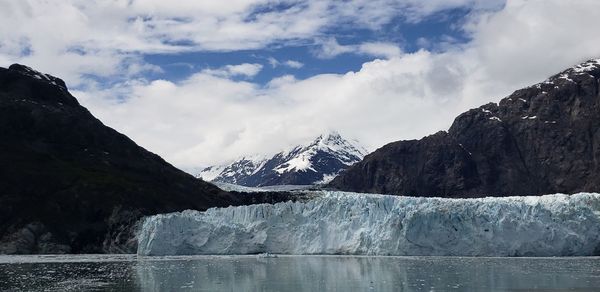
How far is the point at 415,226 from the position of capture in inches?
2537

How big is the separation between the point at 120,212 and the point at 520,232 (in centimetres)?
5263

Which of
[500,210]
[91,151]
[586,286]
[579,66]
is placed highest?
[579,66]

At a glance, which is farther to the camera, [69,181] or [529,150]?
[529,150]

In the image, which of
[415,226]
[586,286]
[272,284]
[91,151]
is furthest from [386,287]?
[91,151]

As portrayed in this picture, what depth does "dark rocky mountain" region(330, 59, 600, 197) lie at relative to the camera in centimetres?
18000

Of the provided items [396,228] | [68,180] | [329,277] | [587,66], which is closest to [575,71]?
[587,66]

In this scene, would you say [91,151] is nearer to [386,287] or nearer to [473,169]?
[386,287]

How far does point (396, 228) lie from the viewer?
6500cm

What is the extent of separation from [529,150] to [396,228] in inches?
5353

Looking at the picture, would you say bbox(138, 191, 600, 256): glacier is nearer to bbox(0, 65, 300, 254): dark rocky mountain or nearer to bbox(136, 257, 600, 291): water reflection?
bbox(136, 257, 600, 291): water reflection

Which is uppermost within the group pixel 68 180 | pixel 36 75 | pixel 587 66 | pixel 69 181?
pixel 587 66

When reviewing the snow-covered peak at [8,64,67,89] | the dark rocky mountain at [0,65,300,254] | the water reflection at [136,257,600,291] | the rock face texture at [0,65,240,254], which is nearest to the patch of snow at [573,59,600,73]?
the dark rocky mountain at [0,65,300,254]

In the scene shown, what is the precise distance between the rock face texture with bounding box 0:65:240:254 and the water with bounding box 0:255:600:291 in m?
37.1

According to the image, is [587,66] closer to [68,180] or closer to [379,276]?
[68,180]
